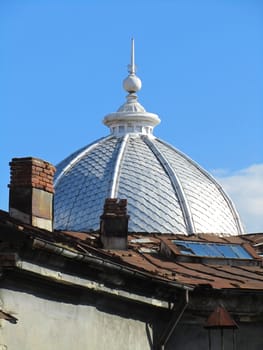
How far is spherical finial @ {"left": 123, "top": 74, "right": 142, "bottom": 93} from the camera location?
47.9 metres

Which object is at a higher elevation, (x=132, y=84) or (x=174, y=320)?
(x=132, y=84)

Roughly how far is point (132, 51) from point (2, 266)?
32262mm

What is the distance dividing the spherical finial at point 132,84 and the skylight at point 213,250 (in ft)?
69.0

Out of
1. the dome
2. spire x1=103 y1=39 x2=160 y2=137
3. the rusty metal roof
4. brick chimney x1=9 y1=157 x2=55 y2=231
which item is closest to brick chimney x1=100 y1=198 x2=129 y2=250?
the rusty metal roof

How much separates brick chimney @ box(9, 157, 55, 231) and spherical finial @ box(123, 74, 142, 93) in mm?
27124

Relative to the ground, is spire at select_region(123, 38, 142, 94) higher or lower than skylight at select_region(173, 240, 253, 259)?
higher

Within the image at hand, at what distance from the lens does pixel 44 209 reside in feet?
68.4

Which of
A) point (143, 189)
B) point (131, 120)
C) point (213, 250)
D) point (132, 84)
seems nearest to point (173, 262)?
point (213, 250)

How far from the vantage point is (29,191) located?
20.6 m

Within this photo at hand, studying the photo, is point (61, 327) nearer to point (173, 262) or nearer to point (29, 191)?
point (29, 191)

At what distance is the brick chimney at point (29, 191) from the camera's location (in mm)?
20594

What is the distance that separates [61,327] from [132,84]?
30.1 meters

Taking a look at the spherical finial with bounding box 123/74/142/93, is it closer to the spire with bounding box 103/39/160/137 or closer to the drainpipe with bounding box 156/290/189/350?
the spire with bounding box 103/39/160/137

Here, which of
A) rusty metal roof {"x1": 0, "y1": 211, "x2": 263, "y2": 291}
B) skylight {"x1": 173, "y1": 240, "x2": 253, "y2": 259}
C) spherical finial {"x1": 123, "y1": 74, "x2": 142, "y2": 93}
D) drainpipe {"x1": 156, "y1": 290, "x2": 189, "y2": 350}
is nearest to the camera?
rusty metal roof {"x1": 0, "y1": 211, "x2": 263, "y2": 291}
